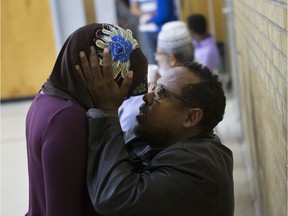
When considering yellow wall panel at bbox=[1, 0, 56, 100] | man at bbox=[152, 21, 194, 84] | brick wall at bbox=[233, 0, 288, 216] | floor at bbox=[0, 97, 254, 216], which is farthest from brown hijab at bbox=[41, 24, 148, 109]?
yellow wall panel at bbox=[1, 0, 56, 100]

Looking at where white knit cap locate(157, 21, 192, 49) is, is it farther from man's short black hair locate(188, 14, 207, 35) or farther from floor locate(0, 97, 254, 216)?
man's short black hair locate(188, 14, 207, 35)

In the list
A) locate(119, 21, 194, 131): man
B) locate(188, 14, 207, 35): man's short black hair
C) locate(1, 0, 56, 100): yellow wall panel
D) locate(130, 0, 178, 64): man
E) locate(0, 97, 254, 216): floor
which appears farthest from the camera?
locate(1, 0, 56, 100): yellow wall panel

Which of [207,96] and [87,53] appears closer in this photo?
[87,53]

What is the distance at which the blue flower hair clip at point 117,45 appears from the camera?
1633 mm

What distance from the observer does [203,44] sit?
5.89 m

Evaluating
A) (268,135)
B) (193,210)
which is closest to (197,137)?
(193,210)

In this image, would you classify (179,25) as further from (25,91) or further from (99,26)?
(25,91)

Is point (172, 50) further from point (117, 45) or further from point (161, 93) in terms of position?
point (117, 45)

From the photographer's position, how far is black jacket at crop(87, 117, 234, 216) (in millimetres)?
1561

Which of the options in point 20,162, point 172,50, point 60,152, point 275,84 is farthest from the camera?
point 20,162

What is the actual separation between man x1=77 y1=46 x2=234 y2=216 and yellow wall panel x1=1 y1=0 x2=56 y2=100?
6.42 metres

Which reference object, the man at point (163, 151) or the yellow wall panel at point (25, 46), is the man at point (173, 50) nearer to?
the man at point (163, 151)

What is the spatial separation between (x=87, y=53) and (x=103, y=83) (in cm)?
10

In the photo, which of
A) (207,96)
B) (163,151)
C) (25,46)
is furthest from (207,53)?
(163,151)
